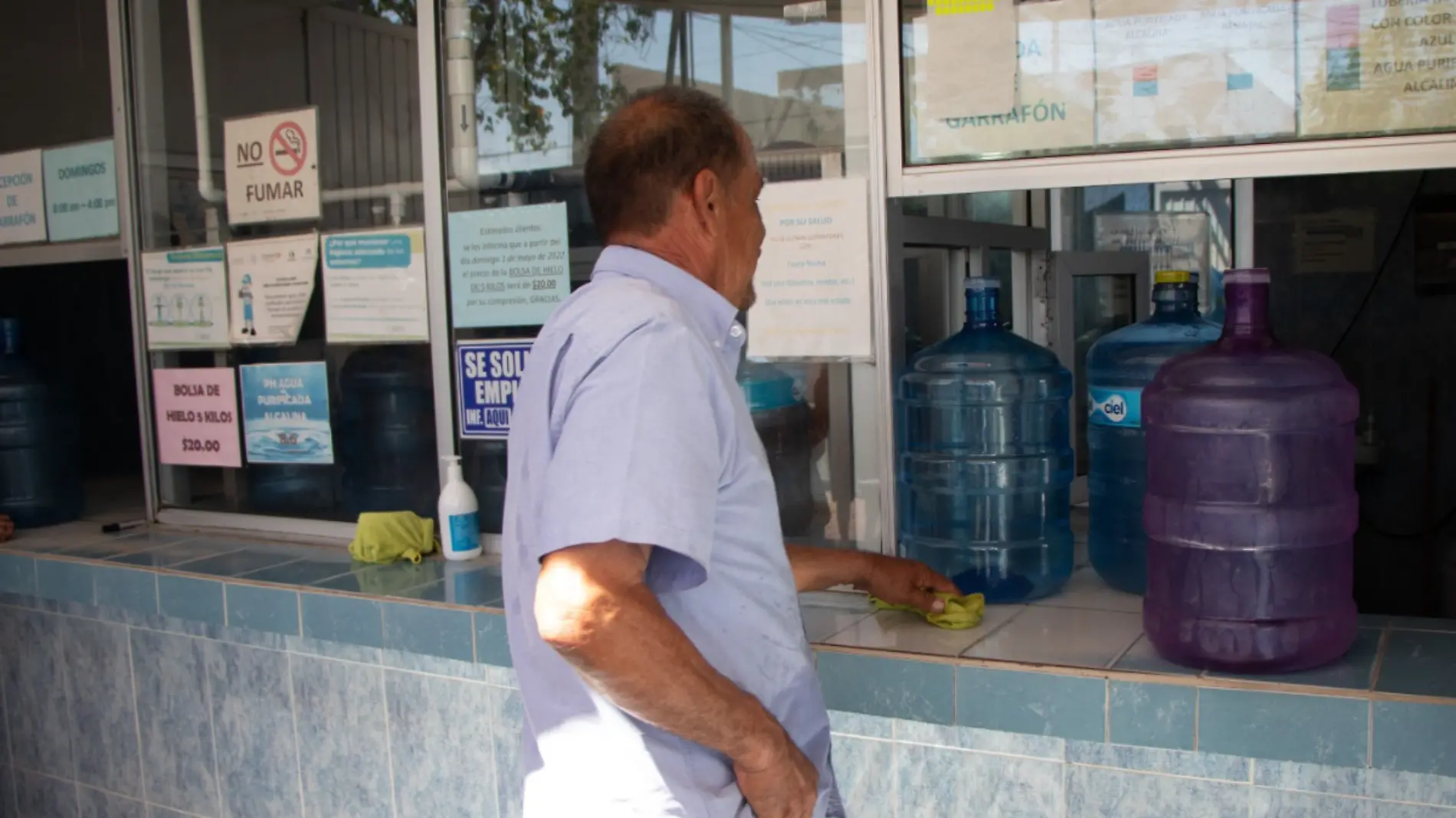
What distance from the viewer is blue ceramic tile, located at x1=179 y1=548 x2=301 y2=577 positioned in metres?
3.33

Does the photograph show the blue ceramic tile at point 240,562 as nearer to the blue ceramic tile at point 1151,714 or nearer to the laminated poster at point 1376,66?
the blue ceramic tile at point 1151,714

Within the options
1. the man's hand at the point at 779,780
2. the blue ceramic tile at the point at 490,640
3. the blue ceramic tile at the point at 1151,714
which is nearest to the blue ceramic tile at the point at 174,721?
the blue ceramic tile at the point at 490,640

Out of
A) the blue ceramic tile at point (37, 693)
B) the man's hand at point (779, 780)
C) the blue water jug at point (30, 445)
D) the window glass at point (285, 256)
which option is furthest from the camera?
the blue water jug at point (30, 445)

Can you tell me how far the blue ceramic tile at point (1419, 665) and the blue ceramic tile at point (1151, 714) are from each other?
0.30 m

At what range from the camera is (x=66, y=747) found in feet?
12.9

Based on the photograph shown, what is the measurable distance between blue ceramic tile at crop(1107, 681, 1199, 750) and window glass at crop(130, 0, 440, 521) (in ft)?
6.83

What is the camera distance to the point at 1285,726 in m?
1.96

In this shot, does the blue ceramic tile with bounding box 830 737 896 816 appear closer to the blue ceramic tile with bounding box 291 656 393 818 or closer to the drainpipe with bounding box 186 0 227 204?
the blue ceramic tile with bounding box 291 656 393 818

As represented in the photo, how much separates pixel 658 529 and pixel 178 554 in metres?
2.71

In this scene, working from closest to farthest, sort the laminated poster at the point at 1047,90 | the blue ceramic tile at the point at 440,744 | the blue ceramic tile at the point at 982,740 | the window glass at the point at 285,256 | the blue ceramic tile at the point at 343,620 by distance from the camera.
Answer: the blue ceramic tile at the point at 982,740 → the laminated poster at the point at 1047,90 → the blue ceramic tile at the point at 343,620 → the blue ceramic tile at the point at 440,744 → the window glass at the point at 285,256

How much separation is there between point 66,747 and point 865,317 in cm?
307

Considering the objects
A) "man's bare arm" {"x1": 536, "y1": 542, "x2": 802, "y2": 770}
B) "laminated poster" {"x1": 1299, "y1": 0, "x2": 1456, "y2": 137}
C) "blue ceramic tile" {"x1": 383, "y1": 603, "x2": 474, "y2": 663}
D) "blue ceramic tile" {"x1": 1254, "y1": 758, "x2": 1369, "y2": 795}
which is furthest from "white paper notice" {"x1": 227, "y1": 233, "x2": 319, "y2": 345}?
"blue ceramic tile" {"x1": 1254, "y1": 758, "x2": 1369, "y2": 795}

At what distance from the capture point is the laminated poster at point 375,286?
11.1 feet

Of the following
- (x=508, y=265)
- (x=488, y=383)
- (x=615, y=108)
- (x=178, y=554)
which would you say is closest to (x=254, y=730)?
(x=178, y=554)
